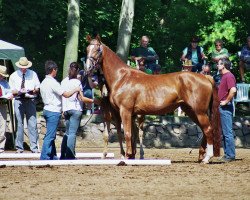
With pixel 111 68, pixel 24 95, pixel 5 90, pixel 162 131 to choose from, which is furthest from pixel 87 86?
pixel 111 68

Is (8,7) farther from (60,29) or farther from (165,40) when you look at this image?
(165,40)

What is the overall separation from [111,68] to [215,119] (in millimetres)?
2357

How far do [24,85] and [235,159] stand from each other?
5.03 meters

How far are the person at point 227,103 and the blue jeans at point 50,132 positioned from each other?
3354 mm

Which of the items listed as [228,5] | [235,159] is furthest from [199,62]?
[235,159]

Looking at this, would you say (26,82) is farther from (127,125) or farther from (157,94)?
(157,94)

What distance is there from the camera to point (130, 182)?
16281 millimetres

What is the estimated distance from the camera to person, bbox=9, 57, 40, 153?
22422 mm

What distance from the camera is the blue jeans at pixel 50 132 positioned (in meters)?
19.7

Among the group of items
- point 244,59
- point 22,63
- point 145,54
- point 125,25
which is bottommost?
point 22,63

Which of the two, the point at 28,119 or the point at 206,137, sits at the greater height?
the point at 28,119

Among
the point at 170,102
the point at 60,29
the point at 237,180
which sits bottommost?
the point at 237,180

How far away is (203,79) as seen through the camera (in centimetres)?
2006

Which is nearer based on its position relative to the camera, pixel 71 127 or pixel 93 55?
pixel 71 127
